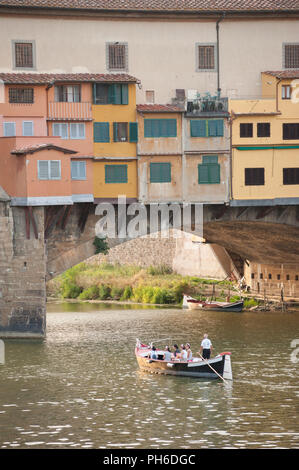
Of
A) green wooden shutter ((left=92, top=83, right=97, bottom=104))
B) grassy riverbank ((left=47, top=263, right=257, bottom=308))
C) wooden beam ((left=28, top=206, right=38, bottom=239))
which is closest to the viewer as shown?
wooden beam ((left=28, top=206, right=38, bottom=239))

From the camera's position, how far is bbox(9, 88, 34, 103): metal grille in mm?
43428

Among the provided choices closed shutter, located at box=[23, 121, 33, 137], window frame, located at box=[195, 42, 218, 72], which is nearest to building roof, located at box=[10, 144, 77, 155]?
closed shutter, located at box=[23, 121, 33, 137]

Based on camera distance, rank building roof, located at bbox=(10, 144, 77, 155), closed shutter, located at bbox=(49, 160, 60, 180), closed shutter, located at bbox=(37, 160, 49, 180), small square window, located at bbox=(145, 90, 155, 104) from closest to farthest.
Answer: building roof, located at bbox=(10, 144, 77, 155) → closed shutter, located at bbox=(37, 160, 49, 180) → closed shutter, located at bbox=(49, 160, 60, 180) → small square window, located at bbox=(145, 90, 155, 104)

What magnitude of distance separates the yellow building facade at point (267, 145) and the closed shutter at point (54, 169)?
8.37 m

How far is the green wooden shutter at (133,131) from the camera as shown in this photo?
4491 centimetres

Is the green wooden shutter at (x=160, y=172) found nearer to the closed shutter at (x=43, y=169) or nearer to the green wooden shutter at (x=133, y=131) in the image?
the green wooden shutter at (x=133, y=131)

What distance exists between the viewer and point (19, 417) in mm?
30531

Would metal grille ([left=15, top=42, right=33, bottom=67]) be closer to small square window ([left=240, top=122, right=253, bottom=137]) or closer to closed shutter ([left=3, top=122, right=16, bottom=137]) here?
closed shutter ([left=3, top=122, right=16, bottom=137])

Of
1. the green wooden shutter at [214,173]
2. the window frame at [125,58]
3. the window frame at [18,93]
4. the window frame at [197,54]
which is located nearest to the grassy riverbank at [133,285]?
the green wooden shutter at [214,173]

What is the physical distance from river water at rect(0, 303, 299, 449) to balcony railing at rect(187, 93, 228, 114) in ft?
31.9

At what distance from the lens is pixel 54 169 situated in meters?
42.2

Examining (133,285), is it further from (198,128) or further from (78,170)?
(78,170)

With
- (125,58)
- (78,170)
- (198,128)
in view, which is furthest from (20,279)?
(125,58)

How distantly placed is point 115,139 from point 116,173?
4.74 feet
